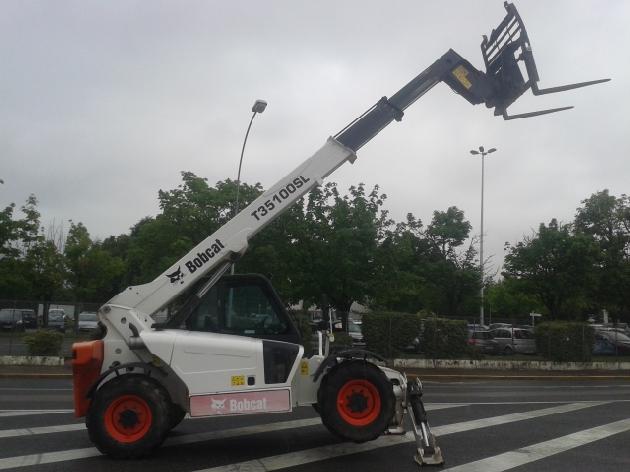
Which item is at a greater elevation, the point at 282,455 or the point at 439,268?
the point at 439,268

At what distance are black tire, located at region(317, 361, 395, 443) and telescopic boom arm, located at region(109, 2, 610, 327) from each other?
216 centimetres

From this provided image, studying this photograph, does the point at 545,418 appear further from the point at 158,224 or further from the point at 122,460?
the point at 158,224

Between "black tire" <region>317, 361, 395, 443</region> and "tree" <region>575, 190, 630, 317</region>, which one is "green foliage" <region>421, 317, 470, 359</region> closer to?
"tree" <region>575, 190, 630, 317</region>

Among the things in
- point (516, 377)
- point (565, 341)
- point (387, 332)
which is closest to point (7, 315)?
point (387, 332)

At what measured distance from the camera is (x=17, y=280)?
34969 millimetres

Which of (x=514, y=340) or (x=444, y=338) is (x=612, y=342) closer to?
(x=514, y=340)

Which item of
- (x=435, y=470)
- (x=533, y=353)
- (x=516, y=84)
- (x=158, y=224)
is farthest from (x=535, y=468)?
(x=158, y=224)

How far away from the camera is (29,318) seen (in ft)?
71.7

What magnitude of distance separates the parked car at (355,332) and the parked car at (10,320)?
1185cm

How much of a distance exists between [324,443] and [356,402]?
106 centimetres

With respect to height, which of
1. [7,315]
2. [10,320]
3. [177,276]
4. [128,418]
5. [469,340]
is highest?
[177,276]

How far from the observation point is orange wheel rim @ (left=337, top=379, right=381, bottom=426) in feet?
25.5

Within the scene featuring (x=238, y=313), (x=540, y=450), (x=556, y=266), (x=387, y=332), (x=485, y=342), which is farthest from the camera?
(x=556, y=266)

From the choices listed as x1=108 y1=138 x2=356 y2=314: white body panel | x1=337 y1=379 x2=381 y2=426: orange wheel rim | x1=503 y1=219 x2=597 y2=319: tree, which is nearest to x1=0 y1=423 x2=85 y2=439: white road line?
x1=108 y1=138 x2=356 y2=314: white body panel
